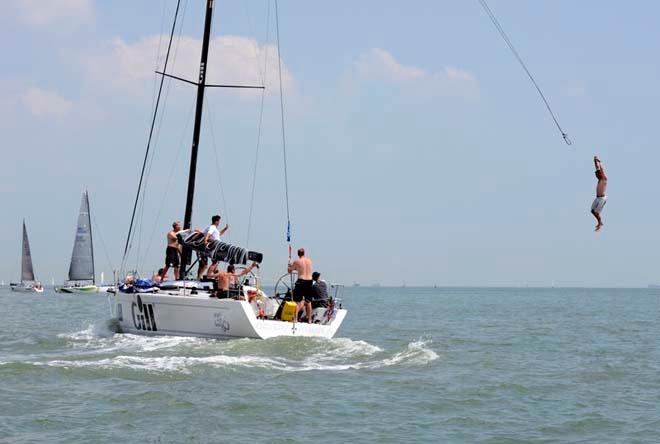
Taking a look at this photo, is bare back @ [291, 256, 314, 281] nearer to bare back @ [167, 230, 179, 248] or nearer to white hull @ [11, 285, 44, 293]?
bare back @ [167, 230, 179, 248]

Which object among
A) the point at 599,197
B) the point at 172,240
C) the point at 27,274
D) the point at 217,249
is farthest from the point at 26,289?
the point at 599,197

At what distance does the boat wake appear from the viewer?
18375 mm

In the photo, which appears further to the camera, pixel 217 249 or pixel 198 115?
pixel 198 115

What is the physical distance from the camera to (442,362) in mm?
21547

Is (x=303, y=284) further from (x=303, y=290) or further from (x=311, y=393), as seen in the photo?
(x=311, y=393)

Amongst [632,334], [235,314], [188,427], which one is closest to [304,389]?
[188,427]

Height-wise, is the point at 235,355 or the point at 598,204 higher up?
the point at 598,204

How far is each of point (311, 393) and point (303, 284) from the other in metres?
6.96

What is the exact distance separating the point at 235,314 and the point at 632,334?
778 inches

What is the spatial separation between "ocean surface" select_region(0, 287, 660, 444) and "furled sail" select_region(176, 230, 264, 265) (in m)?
2.80

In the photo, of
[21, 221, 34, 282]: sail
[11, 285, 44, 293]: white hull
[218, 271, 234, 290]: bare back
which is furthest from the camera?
[11, 285, 44, 293]: white hull

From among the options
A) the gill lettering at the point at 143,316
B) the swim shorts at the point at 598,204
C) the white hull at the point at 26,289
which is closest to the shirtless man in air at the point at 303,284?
the gill lettering at the point at 143,316

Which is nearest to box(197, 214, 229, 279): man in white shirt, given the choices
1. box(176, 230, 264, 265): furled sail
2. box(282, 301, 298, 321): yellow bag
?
box(176, 230, 264, 265): furled sail

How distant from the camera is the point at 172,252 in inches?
1003
